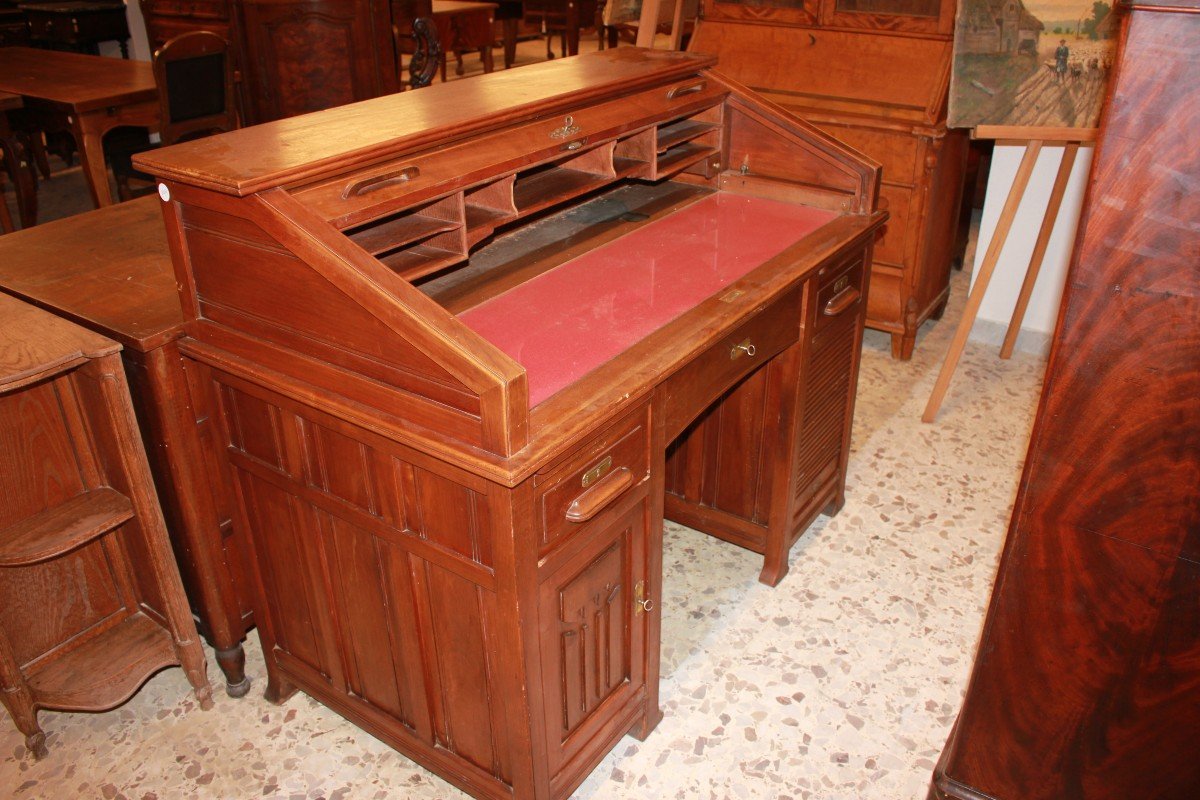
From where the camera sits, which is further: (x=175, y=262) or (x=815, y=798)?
(x=815, y=798)

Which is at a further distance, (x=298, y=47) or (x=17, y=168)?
(x=298, y=47)

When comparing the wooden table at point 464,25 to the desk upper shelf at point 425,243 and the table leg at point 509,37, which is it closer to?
the table leg at point 509,37

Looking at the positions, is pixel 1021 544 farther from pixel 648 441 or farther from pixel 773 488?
pixel 773 488

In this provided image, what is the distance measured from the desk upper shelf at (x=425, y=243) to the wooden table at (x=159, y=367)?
19cm

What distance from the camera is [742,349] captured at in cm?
209

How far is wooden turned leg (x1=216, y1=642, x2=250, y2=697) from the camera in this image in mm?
2275

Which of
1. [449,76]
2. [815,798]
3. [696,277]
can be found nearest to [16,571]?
[696,277]

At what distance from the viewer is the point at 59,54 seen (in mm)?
5277

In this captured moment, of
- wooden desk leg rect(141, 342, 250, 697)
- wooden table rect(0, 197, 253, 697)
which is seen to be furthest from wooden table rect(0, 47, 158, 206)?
wooden desk leg rect(141, 342, 250, 697)

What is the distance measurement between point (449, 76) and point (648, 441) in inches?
303

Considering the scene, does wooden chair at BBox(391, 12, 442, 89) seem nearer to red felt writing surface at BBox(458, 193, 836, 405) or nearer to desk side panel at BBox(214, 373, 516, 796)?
red felt writing surface at BBox(458, 193, 836, 405)

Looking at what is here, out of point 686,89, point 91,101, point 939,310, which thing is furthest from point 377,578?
point 91,101

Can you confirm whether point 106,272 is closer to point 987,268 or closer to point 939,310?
point 987,268

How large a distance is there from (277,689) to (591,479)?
1096mm
